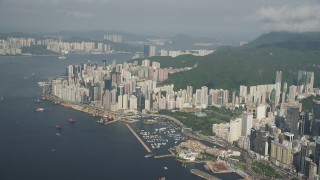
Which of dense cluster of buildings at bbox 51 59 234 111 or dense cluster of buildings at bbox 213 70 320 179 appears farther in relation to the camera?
dense cluster of buildings at bbox 51 59 234 111

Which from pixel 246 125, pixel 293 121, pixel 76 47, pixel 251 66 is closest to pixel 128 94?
pixel 246 125

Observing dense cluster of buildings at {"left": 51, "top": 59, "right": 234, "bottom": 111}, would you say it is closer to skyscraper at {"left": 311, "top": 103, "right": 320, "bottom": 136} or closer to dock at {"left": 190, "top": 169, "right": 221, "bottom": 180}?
skyscraper at {"left": 311, "top": 103, "right": 320, "bottom": 136}

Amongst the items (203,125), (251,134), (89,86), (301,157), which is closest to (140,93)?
(89,86)

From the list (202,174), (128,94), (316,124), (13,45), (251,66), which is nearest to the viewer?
(202,174)

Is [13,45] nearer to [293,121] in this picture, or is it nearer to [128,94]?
[128,94]

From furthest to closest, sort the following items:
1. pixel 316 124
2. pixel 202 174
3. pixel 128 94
→ pixel 128 94
pixel 316 124
pixel 202 174

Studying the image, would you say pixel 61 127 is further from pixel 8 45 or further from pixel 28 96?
pixel 8 45

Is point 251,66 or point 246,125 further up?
point 251,66

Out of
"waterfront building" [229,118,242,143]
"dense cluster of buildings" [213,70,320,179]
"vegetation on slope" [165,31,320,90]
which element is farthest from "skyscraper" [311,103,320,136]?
"vegetation on slope" [165,31,320,90]
